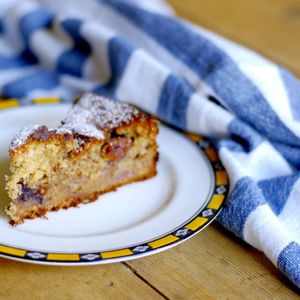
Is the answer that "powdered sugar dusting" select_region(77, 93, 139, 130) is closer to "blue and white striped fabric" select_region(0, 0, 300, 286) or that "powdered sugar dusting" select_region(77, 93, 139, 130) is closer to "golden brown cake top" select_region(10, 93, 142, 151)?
"golden brown cake top" select_region(10, 93, 142, 151)

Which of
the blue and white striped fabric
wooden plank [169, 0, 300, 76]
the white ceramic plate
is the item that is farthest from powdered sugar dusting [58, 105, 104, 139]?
wooden plank [169, 0, 300, 76]

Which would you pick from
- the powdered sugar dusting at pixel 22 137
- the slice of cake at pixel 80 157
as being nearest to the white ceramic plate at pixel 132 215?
the slice of cake at pixel 80 157

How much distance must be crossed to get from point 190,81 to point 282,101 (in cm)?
25

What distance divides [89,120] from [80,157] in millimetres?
99

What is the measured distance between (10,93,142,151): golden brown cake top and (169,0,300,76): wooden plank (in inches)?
25.8

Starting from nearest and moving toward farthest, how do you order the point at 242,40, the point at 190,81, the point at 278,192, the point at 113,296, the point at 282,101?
the point at 113,296 → the point at 278,192 → the point at 282,101 → the point at 190,81 → the point at 242,40

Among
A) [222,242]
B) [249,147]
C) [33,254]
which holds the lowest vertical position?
[33,254]

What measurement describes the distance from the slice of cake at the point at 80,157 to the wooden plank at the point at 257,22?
650mm

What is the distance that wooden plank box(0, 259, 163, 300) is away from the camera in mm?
1133

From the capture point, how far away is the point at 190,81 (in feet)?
5.39

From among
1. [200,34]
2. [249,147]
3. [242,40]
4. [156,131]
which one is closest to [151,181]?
[156,131]

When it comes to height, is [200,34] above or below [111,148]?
above

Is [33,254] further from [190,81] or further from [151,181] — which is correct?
[190,81]

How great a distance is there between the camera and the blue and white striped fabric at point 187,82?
1.34 m
